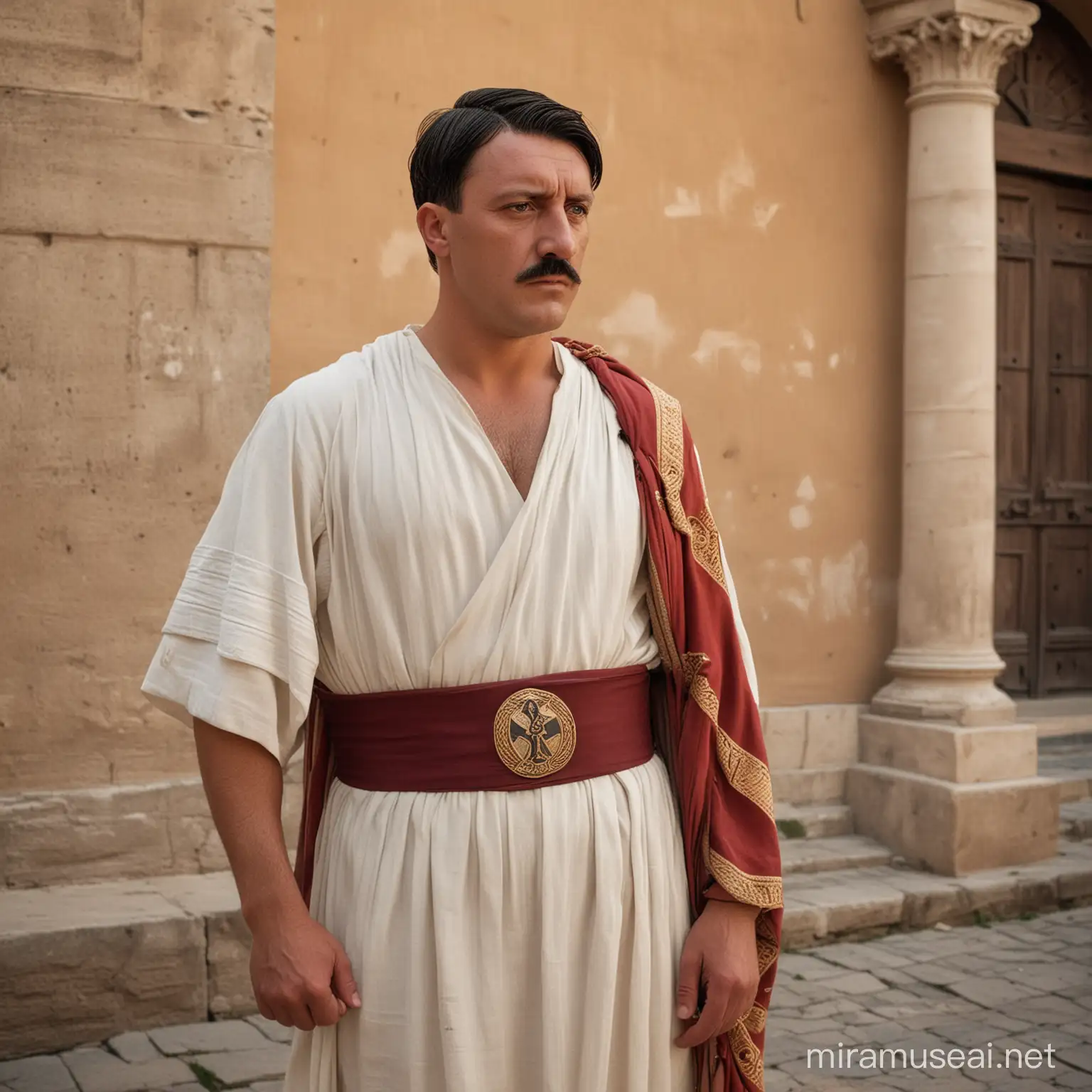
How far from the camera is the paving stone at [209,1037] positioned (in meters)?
4.19

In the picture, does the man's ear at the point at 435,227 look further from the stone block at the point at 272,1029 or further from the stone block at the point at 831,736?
the stone block at the point at 831,736

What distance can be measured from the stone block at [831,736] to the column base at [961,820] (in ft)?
0.66

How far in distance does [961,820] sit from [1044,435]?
248cm

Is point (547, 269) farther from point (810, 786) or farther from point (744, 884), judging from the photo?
point (810, 786)

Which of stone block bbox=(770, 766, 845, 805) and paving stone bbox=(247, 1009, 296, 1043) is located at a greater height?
stone block bbox=(770, 766, 845, 805)

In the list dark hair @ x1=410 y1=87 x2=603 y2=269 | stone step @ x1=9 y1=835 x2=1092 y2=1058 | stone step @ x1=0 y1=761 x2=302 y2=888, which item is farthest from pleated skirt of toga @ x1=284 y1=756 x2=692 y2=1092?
stone step @ x1=0 y1=761 x2=302 y2=888

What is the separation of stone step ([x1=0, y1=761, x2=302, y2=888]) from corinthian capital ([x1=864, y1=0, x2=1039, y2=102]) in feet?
14.3

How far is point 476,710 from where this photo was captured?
2.17m

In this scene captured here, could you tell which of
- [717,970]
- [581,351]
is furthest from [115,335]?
[717,970]

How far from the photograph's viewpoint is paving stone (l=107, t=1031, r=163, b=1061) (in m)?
4.12

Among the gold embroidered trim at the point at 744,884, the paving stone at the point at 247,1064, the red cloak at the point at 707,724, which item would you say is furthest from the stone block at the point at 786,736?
the gold embroidered trim at the point at 744,884

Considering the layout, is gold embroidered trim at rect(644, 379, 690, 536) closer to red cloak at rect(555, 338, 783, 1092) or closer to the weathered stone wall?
red cloak at rect(555, 338, 783, 1092)

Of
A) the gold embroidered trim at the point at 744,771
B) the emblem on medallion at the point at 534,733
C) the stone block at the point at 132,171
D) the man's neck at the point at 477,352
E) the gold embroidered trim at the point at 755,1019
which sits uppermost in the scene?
the stone block at the point at 132,171

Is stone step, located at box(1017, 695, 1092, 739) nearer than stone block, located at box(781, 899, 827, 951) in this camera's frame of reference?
No
